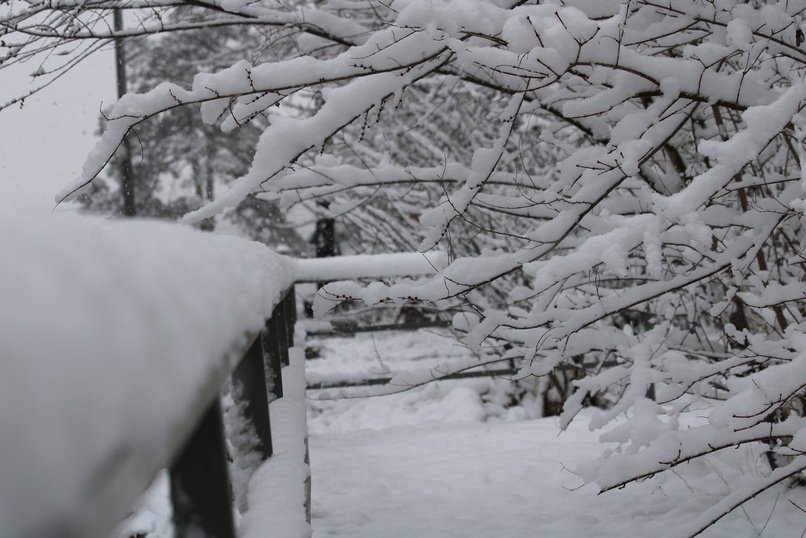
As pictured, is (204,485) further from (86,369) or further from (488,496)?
(488,496)

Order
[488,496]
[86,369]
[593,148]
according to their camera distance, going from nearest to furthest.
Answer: [86,369], [593,148], [488,496]

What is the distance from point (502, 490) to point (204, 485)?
3.02 m

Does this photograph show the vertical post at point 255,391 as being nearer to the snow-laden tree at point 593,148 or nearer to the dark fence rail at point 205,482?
the snow-laden tree at point 593,148

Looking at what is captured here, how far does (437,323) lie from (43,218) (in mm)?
4981

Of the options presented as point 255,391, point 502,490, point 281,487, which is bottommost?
point 502,490

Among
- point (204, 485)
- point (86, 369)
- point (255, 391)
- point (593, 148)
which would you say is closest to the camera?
point (86, 369)

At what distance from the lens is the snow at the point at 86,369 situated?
0.31 metres

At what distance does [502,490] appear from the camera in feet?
11.6

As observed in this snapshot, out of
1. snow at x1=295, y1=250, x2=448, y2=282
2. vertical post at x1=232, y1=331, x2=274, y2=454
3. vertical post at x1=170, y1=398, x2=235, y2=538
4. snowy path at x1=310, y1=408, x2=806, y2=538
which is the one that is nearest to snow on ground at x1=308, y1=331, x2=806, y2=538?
snowy path at x1=310, y1=408, x2=806, y2=538

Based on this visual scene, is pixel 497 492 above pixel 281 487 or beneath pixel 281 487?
beneath

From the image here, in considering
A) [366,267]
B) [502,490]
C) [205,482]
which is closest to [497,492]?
[502,490]

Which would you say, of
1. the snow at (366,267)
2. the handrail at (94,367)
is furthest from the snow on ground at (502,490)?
the handrail at (94,367)

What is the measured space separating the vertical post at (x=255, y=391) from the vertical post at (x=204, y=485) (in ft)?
2.57

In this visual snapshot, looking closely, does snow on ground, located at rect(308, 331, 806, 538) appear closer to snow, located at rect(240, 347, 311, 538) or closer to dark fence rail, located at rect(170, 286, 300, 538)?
snow, located at rect(240, 347, 311, 538)
